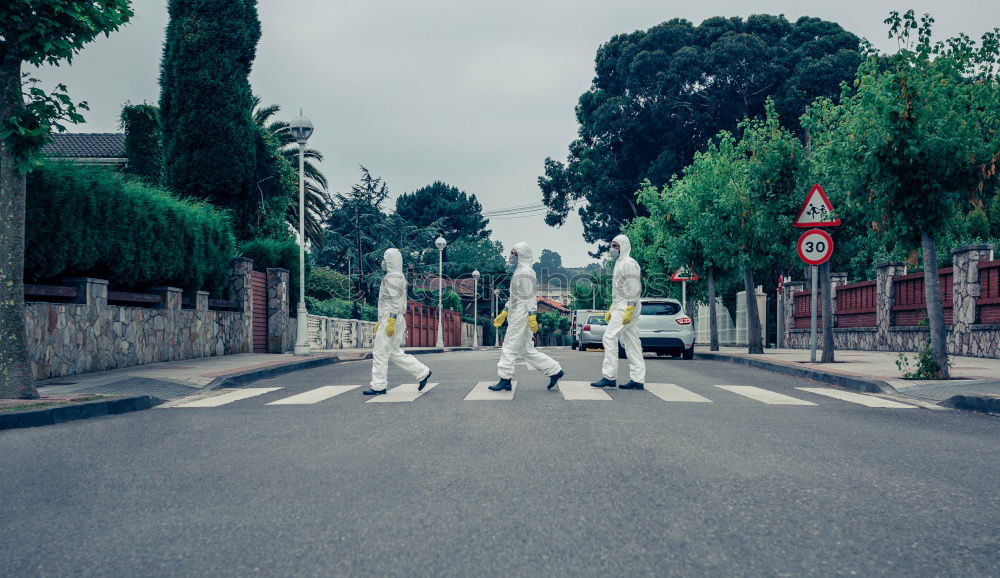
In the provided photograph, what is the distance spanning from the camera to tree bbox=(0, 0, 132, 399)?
9289 millimetres

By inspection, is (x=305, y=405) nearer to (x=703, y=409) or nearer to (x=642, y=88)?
(x=703, y=409)

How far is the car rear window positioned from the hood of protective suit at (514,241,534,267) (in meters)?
10.5

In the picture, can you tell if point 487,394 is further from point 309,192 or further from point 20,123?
point 309,192

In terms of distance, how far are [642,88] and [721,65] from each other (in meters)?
4.01

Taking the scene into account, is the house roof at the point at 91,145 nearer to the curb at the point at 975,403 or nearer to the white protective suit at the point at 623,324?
the white protective suit at the point at 623,324

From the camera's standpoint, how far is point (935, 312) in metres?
12.3

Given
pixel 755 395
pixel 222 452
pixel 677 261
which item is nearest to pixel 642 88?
pixel 677 261

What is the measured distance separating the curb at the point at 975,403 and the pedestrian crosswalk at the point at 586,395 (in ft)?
1.53

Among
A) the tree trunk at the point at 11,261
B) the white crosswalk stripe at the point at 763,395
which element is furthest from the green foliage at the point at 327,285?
the tree trunk at the point at 11,261

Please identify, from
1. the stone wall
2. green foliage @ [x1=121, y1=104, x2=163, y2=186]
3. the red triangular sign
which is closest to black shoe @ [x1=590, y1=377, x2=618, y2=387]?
the stone wall

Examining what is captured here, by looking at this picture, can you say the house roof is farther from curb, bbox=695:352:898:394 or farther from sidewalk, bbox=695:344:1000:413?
sidewalk, bbox=695:344:1000:413

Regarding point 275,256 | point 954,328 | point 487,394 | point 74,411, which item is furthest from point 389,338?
point 275,256

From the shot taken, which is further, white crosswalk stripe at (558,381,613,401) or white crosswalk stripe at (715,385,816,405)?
white crosswalk stripe at (558,381,613,401)

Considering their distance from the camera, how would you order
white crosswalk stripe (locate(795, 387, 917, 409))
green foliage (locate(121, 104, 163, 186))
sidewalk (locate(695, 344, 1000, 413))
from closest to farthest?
1. sidewalk (locate(695, 344, 1000, 413))
2. white crosswalk stripe (locate(795, 387, 917, 409))
3. green foliage (locate(121, 104, 163, 186))
